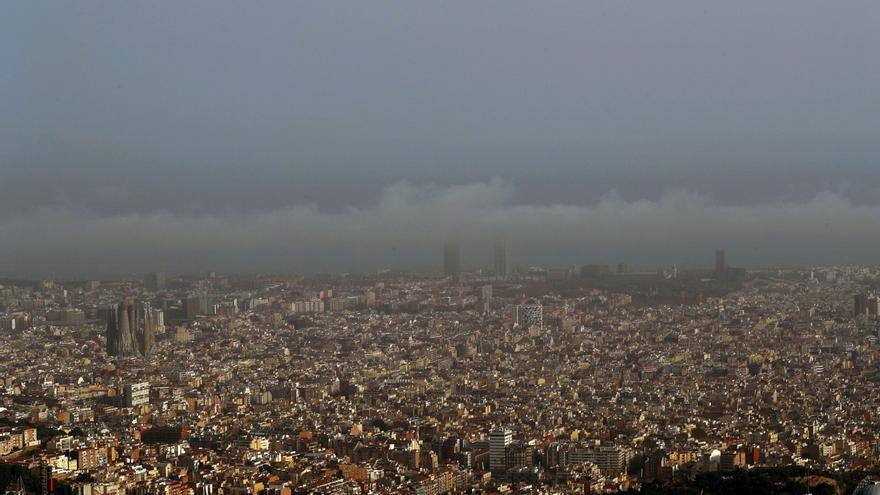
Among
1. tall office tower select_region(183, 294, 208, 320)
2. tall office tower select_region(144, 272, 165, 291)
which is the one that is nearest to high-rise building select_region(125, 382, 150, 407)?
tall office tower select_region(183, 294, 208, 320)

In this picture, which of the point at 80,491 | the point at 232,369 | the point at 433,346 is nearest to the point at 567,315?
the point at 433,346

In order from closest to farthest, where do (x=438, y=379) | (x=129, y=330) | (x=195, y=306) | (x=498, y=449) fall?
1. (x=498, y=449)
2. (x=438, y=379)
3. (x=129, y=330)
4. (x=195, y=306)

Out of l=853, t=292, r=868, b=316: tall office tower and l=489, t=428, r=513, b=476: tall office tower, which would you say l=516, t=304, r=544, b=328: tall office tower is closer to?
l=853, t=292, r=868, b=316: tall office tower

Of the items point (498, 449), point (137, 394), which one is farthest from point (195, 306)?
point (498, 449)

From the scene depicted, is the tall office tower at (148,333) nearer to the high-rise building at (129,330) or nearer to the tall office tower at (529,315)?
the high-rise building at (129,330)

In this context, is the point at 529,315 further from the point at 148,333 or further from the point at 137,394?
the point at 137,394
